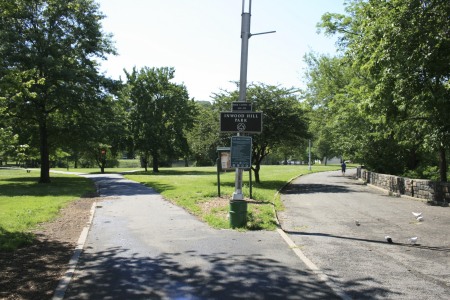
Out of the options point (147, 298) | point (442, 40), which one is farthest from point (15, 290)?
point (442, 40)

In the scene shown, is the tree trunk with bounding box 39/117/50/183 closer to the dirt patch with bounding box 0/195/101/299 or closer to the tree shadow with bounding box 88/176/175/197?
the tree shadow with bounding box 88/176/175/197

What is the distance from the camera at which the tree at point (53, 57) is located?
1024 inches

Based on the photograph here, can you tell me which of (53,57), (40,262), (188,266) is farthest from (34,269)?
(53,57)

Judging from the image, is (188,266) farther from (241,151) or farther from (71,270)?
(241,151)

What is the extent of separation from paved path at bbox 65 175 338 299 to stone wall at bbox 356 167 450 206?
9.92m

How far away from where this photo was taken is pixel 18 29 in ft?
89.5

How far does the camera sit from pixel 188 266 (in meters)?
6.60

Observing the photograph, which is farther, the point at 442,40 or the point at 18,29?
the point at 18,29

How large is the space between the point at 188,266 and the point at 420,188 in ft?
47.7

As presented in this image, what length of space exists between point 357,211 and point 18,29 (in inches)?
984

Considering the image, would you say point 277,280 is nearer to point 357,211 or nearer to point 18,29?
point 357,211

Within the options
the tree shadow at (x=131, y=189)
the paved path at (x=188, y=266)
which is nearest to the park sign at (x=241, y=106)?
the paved path at (x=188, y=266)

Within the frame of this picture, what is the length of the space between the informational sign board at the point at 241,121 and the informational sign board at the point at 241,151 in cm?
27

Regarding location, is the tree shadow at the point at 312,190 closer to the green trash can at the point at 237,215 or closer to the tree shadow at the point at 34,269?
the green trash can at the point at 237,215
